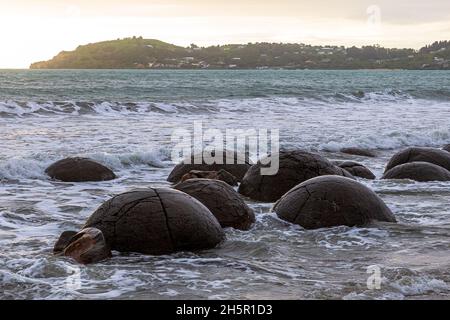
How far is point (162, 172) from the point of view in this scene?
12742 mm

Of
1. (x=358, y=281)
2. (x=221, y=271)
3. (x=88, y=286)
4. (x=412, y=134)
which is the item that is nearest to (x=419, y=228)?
(x=358, y=281)

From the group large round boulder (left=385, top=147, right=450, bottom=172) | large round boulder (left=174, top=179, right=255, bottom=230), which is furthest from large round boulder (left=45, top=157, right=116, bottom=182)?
large round boulder (left=385, top=147, right=450, bottom=172)

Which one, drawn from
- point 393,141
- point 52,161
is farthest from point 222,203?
point 393,141

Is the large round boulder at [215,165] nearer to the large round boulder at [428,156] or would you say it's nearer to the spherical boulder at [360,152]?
the large round boulder at [428,156]

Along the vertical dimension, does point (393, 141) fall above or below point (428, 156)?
below

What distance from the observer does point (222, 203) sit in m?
7.27

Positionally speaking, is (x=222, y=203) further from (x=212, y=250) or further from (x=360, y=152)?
(x=360, y=152)

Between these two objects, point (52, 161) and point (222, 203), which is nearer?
point (222, 203)

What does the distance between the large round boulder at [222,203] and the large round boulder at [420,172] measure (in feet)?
14.1

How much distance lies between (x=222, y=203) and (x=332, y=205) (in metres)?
1.29

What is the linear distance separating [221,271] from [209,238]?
75 centimetres

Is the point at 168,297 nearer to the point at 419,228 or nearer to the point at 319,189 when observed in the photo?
the point at 319,189

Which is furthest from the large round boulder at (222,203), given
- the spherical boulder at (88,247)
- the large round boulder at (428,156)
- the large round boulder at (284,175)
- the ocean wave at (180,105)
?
the ocean wave at (180,105)

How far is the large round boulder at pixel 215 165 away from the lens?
10.8m
